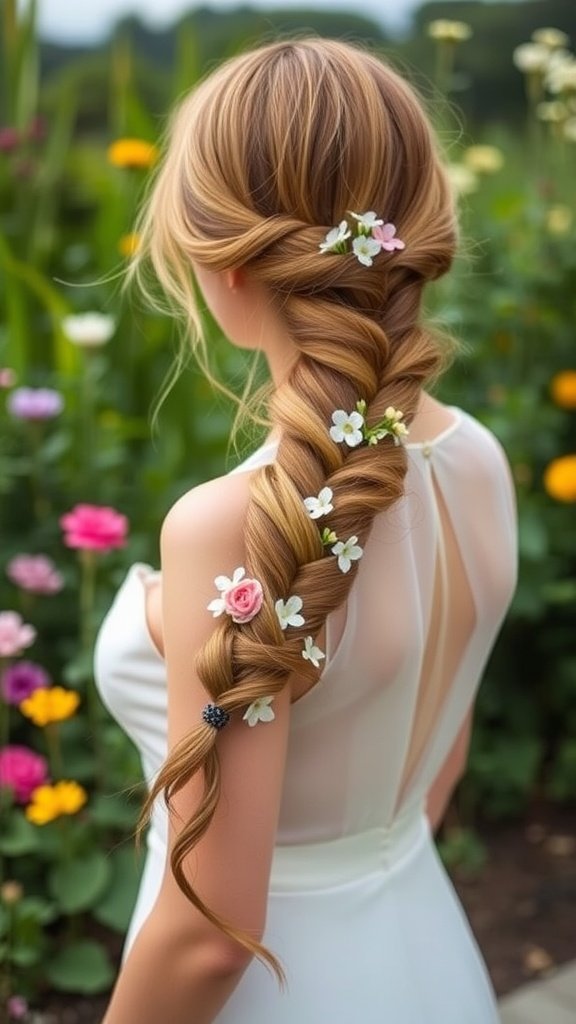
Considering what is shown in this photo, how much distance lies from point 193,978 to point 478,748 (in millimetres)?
2007

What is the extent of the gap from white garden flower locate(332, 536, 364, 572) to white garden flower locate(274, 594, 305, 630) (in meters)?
0.05

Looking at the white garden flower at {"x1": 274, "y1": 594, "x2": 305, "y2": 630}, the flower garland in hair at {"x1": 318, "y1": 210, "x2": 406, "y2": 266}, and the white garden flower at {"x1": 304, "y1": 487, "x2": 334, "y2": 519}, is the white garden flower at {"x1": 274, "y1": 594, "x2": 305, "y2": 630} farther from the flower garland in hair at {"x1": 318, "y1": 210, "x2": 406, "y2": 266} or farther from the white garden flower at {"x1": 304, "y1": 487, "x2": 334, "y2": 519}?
the flower garland in hair at {"x1": 318, "y1": 210, "x2": 406, "y2": 266}

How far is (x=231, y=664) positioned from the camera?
1071 mm

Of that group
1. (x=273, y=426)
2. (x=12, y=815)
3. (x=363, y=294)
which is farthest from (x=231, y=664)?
(x=12, y=815)

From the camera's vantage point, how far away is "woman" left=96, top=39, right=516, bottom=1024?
1.08m

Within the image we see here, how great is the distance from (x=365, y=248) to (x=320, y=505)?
236 millimetres

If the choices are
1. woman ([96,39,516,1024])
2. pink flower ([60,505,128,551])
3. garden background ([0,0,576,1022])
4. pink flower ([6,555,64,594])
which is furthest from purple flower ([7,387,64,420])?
woman ([96,39,516,1024])

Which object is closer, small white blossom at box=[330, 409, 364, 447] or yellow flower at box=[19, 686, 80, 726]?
small white blossom at box=[330, 409, 364, 447]

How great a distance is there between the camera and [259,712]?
1078 millimetres

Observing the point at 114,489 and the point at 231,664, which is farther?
the point at 114,489

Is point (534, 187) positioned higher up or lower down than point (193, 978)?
lower down

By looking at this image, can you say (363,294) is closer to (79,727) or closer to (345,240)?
(345,240)

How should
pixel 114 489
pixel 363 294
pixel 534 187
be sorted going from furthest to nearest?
pixel 534 187 < pixel 114 489 < pixel 363 294

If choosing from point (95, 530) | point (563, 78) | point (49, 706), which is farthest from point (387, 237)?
point (563, 78)
